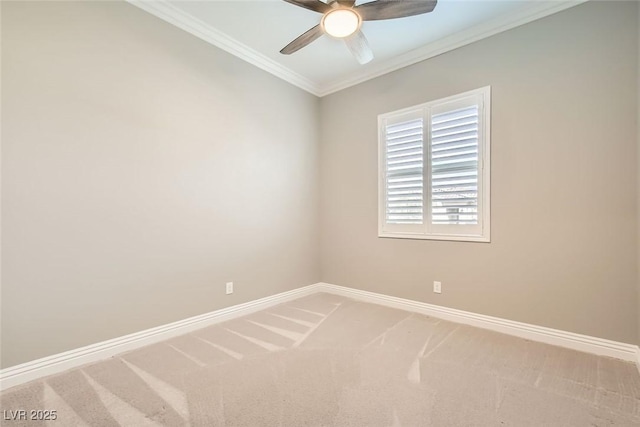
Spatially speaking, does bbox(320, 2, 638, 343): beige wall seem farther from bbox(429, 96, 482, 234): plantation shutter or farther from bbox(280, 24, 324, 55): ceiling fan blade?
bbox(280, 24, 324, 55): ceiling fan blade

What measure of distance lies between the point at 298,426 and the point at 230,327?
1.50 metres

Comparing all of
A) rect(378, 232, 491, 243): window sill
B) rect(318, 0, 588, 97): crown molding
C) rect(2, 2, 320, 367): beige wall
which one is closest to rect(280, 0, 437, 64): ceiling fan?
rect(318, 0, 588, 97): crown molding

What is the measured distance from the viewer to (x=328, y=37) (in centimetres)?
282

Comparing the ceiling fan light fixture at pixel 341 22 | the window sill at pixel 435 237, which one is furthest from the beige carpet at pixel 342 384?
the ceiling fan light fixture at pixel 341 22

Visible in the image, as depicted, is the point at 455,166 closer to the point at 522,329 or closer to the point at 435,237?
the point at 435,237

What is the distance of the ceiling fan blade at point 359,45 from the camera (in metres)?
2.17

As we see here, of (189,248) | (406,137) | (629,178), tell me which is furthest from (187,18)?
(629,178)

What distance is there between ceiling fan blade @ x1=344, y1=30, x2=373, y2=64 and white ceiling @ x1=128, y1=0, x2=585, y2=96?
0.44 m

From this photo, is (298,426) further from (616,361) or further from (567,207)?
(567,207)

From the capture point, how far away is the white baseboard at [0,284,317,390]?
71.2 inches

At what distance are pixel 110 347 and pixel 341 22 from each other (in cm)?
296

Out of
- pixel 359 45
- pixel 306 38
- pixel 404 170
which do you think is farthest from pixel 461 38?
pixel 306 38

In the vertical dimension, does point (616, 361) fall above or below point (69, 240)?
below

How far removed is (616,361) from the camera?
2.06m
